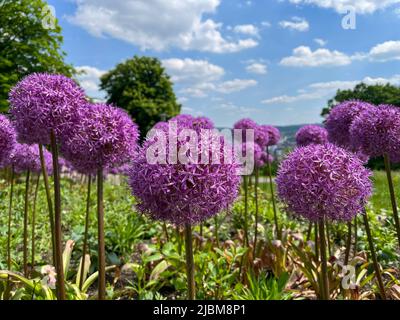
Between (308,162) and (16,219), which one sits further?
(16,219)

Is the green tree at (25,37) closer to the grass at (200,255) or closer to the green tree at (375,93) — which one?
the grass at (200,255)

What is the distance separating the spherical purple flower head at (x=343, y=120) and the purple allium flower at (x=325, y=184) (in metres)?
1.26

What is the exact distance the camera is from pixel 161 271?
4.12 meters

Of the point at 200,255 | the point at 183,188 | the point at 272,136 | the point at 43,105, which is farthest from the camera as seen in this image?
the point at 272,136

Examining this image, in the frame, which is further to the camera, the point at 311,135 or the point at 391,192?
the point at 311,135

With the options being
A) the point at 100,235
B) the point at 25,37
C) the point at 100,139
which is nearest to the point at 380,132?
the point at 100,139

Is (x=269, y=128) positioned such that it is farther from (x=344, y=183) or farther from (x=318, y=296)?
(x=344, y=183)

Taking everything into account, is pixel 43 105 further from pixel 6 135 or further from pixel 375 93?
pixel 375 93

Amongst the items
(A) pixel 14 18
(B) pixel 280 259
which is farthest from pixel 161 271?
(A) pixel 14 18

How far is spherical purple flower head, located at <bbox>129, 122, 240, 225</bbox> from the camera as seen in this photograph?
1.80m

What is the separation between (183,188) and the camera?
1783 millimetres

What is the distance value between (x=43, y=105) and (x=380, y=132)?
2587 millimetres

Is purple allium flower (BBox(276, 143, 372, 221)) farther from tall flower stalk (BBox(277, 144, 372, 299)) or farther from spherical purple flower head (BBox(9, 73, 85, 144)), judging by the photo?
spherical purple flower head (BBox(9, 73, 85, 144))
